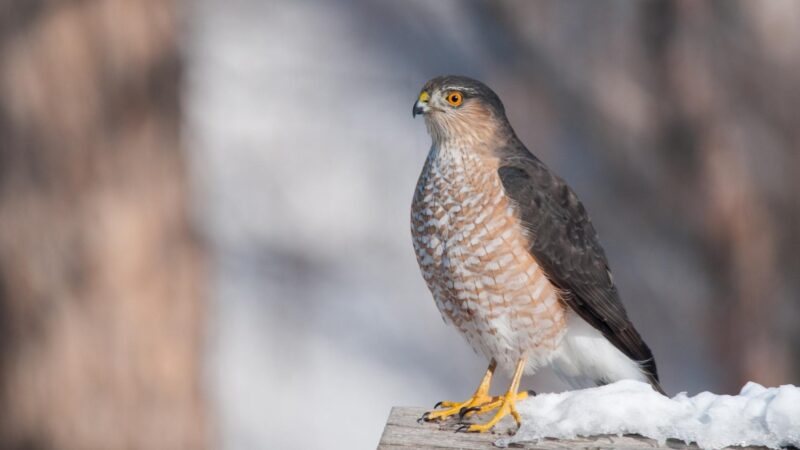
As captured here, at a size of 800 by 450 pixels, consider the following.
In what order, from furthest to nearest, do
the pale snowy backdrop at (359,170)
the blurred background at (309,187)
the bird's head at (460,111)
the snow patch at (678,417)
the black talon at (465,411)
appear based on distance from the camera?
the pale snowy backdrop at (359,170), the blurred background at (309,187), the bird's head at (460,111), the black talon at (465,411), the snow patch at (678,417)

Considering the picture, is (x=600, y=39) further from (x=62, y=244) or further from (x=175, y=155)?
(x=62, y=244)

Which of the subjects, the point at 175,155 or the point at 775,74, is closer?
the point at 175,155

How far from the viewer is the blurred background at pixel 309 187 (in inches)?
224

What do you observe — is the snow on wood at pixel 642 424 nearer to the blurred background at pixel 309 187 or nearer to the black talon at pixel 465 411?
the black talon at pixel 465 411

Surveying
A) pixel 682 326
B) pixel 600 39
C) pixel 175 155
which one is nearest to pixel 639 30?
pixel 600 39

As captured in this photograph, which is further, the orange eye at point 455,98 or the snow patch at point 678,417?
the orange eye at point 455,98

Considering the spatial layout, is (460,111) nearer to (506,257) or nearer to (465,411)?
(506,257)

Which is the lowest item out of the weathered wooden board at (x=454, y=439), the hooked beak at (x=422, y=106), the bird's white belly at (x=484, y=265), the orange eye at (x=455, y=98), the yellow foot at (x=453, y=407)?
the weathered wooden board at (x=454, y=439)

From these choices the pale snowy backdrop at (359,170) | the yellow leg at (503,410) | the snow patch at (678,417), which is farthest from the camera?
the pale snowy backdrop at (359,170)

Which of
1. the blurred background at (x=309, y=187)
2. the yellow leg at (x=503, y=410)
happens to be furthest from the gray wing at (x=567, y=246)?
the blurred background at (x=309, y=187)

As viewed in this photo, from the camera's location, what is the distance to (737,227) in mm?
7852

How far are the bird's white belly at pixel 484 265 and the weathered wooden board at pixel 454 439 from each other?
487 mm

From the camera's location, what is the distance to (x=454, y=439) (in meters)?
3.64

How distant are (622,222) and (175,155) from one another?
14.5 feet
